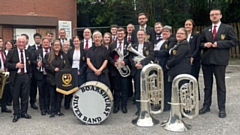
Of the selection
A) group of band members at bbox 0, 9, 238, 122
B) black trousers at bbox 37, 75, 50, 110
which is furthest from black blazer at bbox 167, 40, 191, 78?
black trousers at bbox 37, 75, 50, 110

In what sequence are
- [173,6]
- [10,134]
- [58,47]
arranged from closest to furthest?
[10,134] → [58,47] → [173,6]

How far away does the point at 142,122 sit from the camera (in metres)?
5.11

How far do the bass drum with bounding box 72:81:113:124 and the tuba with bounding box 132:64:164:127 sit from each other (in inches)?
24.3

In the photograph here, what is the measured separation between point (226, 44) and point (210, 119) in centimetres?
150

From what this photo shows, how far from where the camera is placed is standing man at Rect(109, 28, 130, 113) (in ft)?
19.5

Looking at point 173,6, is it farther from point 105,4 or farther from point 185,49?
point 185,49

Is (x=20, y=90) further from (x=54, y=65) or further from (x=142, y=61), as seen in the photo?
(x=142, y=61)

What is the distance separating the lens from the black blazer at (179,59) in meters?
5.32

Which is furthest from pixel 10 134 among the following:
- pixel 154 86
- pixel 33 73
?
pixel 154 86

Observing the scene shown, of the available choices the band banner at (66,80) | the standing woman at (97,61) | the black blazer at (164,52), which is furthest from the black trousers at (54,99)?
the black blazer at (164,52)

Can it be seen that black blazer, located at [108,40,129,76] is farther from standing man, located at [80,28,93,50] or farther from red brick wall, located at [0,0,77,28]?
red brick wall, located at [0,0,77,28]

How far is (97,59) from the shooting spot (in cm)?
567

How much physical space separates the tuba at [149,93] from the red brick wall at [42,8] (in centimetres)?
1003

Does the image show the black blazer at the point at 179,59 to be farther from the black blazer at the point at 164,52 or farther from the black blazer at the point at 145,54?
the black blazer at the point at 145,54
